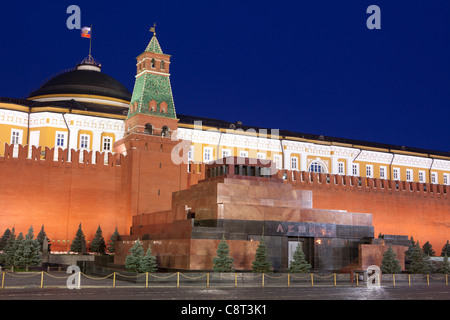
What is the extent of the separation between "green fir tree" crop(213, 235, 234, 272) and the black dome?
20.7 metres

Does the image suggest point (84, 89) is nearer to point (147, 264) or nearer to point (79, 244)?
point (79, 244)

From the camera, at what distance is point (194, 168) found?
29.8m

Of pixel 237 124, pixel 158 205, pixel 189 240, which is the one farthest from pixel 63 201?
pixel 237 124

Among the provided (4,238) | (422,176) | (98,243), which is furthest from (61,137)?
(422,176)

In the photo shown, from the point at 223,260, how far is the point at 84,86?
2206cm

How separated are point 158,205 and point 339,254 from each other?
9.45 metres

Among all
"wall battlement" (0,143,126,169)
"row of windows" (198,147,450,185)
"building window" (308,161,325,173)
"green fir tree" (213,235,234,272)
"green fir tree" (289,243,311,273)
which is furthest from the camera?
"building window" (308,161,325,173)

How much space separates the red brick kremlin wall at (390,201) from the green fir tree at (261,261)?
1240cm

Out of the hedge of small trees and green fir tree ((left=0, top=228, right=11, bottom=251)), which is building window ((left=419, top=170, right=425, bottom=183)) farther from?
green fir tree ((left=0, top=228, right=11, bottom=251))

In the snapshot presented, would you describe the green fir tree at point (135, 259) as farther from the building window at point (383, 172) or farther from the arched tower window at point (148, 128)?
the building window at point (383, 172)

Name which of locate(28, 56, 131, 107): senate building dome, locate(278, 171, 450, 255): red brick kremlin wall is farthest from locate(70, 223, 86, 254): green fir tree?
locate(28, 56, 131, 107): senate building dome

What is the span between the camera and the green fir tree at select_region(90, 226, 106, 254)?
25.2 m

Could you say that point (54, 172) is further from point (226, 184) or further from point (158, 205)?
point (226, 184)

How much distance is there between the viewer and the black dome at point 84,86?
36.3 m
